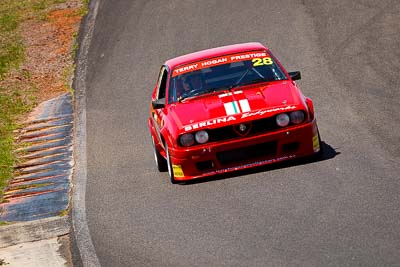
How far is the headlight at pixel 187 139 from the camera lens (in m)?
10.5

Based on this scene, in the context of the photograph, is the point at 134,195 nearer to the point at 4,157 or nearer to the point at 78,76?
the point at 4,157

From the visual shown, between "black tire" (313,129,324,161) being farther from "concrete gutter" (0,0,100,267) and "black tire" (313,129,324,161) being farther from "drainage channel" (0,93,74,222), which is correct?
"drainage channel" (0,93,74,222)

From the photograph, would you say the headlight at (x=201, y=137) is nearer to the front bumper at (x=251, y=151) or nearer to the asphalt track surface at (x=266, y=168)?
the front bumper at (x=251, y=151)

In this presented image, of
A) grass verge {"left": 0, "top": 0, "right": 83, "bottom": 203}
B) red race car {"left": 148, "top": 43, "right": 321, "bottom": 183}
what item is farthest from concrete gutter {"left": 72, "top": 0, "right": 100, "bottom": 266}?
red race car {"left": 148, "top": 43, "right": 321, "bottom": 183}

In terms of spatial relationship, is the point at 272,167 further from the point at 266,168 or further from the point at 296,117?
the point at 296,117

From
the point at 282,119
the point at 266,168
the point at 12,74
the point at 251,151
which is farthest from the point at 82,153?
the point at 12,74

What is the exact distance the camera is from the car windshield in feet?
37.6

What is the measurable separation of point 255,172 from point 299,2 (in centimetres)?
1082

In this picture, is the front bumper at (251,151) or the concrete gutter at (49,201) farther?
the front bumper at (251,151)

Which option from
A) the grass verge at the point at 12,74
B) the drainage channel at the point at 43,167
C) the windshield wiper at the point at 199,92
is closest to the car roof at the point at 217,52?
the windshield wiper at the point at 199,92

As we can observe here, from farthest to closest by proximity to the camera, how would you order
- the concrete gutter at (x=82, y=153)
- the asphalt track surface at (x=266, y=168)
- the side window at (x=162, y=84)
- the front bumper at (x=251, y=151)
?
the side window at (x=162, y=84), the front bumper at (x=251, y=151), the concrete gutter at (x=82, y=153), the asphalt track surface at (x=266, y=168)

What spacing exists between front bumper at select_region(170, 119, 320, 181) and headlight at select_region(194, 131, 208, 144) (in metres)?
0.06

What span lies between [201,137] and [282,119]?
0.87m

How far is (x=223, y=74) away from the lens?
11594 mm
